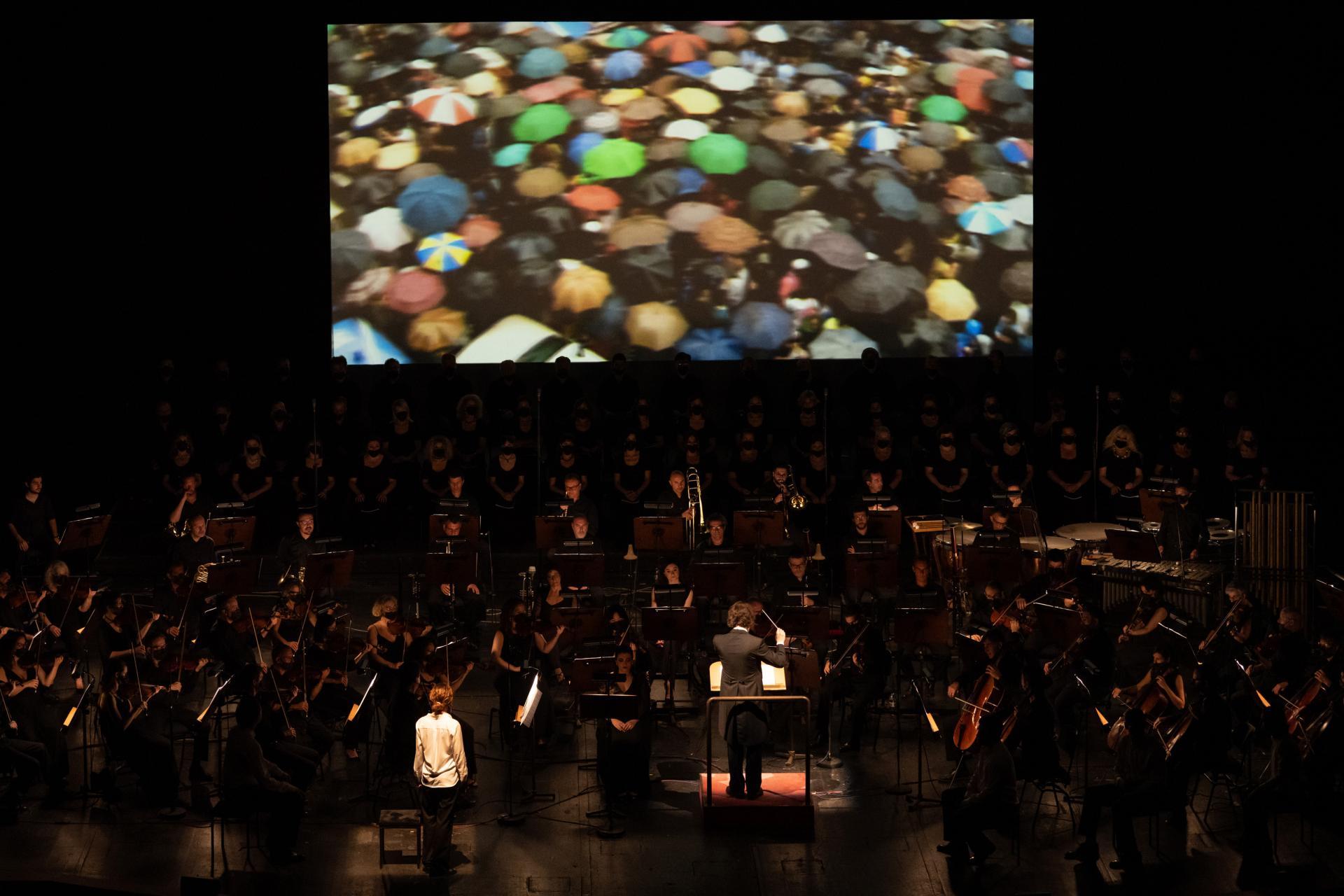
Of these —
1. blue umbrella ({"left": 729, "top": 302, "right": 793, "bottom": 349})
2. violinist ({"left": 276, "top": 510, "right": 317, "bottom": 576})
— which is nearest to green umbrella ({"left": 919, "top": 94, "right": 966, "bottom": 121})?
blue umbrella ({"left": 729, "top": 302, "right": 793, "bottom": 349})

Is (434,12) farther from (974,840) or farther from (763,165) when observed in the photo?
(974,840)

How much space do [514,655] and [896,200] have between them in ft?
26.5

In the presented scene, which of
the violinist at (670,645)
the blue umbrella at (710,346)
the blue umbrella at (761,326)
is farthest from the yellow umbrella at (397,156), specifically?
the violinist at (670,645)

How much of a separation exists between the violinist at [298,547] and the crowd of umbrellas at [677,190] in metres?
3.97

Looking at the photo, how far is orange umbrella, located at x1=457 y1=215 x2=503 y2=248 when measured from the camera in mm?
17938

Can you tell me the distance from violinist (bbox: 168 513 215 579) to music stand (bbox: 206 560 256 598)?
1.01m

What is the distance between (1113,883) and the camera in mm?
10172

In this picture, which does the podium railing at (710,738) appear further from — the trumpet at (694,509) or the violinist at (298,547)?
the violinist at (298,547)

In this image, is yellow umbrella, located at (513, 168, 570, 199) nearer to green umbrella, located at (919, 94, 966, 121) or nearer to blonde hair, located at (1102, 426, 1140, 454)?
green umbrella, located at (919, 94, 966, 121)

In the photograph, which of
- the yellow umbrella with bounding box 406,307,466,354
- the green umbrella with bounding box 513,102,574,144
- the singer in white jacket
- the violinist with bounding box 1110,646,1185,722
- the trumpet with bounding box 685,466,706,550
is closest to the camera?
the singer in white jacket

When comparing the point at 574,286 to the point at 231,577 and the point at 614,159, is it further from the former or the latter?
the point at 231,577

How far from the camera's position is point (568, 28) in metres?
18.1

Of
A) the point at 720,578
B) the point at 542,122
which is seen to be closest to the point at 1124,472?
the point at 720,578

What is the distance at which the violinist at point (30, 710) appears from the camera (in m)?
11.2
